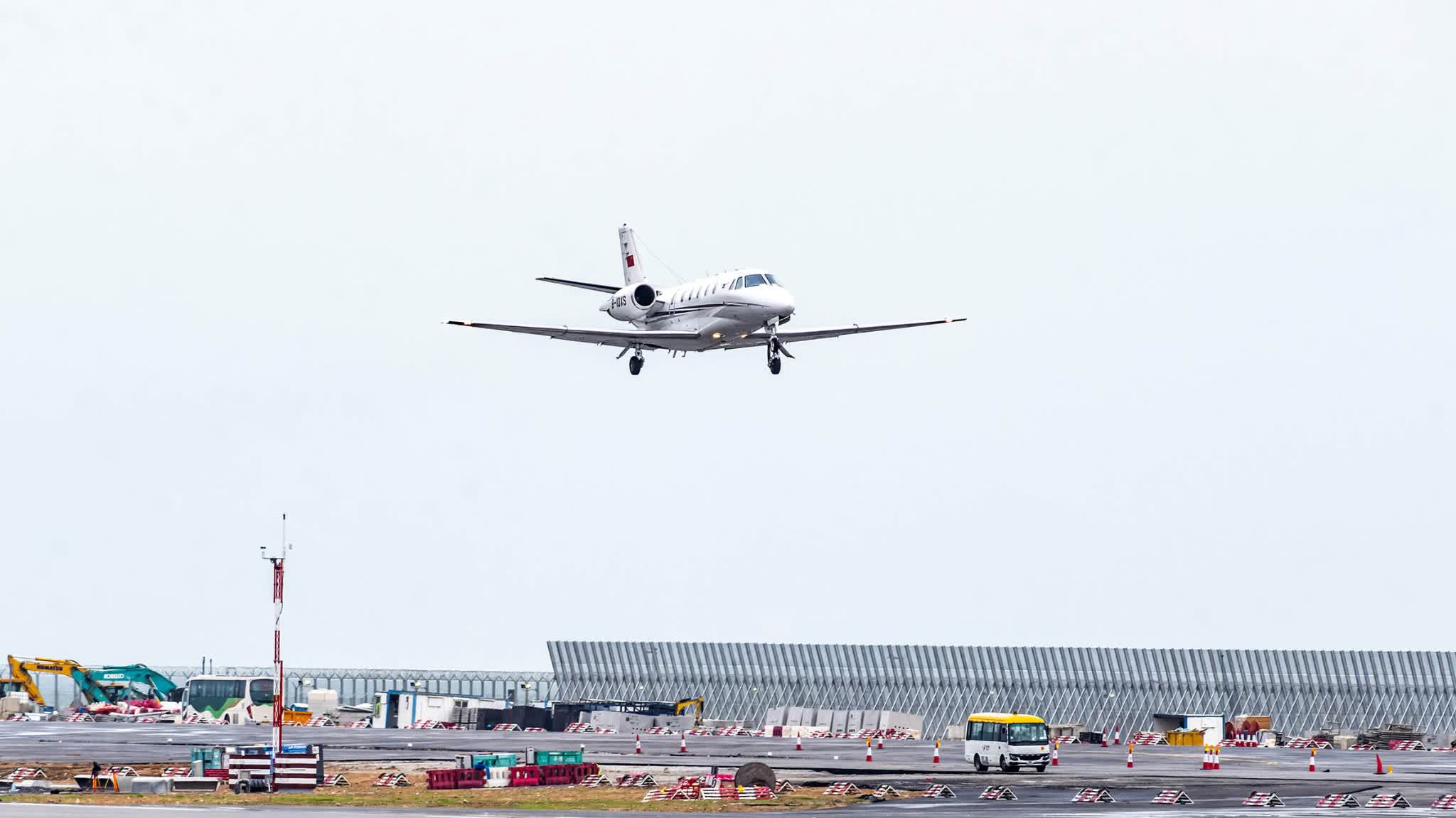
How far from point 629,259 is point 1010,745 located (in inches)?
1744

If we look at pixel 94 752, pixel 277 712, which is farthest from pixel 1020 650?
pixel 277 712

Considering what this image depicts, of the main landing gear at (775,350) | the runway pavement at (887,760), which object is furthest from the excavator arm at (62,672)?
the main landing gear at (775,350)

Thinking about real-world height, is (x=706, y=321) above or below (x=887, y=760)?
above

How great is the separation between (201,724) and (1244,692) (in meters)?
71.5

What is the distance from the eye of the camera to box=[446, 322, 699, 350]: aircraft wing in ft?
244

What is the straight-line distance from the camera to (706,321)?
73000 millimetres

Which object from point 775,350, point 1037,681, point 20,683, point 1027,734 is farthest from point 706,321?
point 20,683

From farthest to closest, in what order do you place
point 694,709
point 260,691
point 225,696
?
point 694,709, point 225,696, point 260,691

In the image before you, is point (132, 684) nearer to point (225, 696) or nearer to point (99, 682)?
point (99, 682)

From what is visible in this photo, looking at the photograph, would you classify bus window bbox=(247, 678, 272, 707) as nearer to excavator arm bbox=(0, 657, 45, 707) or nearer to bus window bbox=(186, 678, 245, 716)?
bus window bbox=(186, 678, 245, 716)

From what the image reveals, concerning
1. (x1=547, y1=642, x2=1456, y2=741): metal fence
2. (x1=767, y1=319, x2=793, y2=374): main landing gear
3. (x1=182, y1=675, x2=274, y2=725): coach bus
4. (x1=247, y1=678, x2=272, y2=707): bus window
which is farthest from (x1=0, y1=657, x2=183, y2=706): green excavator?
(x1=767, y1=319, x2=793, y2=374): main landing gear

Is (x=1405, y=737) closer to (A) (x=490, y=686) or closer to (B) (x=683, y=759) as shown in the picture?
(B) (x=683, y=759)

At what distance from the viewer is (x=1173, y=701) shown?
131750 mm

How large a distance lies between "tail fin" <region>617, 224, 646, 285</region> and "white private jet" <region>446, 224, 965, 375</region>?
15.9 metres
